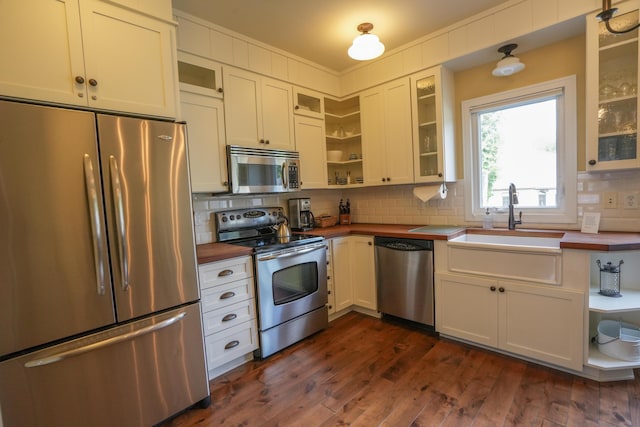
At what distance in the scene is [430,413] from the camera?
5.67 ft

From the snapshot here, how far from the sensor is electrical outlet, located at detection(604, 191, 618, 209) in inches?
86.7

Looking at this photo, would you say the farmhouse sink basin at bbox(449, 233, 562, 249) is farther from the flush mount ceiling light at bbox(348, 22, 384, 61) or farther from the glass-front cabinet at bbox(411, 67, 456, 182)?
the flush mount ceiling light at bbox(348, 22, 384, 61)

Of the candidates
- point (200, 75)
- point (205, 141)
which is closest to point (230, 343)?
point (205, 141)

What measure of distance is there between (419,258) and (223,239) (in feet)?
5.62

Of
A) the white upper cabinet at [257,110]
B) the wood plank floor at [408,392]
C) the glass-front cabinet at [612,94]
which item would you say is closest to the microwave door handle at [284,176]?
the white upper cabinet at [257,110]

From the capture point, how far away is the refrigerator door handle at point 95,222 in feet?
4.67

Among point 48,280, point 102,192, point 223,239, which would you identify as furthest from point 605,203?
point 48,280

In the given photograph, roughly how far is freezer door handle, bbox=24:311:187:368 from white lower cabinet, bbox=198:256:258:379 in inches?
12.5

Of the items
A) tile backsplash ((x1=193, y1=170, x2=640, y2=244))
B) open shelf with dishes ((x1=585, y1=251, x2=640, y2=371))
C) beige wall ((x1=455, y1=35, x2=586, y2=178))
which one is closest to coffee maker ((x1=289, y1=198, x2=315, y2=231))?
tile backsplash ((x1=193, y1=170, x2=640, y2=244))

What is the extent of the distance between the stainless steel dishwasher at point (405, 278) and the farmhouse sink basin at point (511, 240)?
312 mm

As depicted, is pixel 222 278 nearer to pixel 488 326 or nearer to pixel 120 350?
pixel 120 350

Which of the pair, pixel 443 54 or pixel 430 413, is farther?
pixel 443 54

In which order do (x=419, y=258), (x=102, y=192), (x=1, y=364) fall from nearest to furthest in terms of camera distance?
1. (x=1, y=364)
2. (x=102, y=192)
3. (x=419, y=258)

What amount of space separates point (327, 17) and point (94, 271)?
234 centimetres
